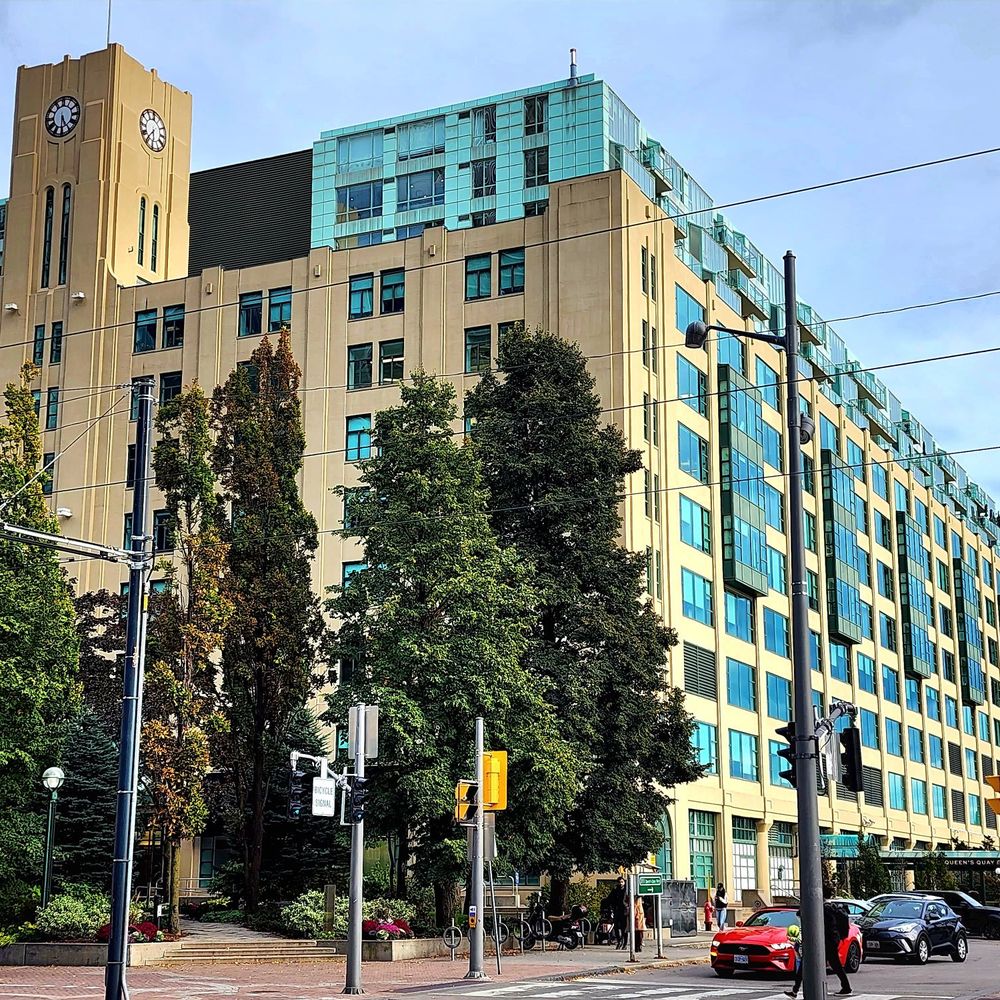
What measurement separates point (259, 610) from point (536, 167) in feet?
103

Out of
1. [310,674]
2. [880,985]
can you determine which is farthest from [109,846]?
[880,985]

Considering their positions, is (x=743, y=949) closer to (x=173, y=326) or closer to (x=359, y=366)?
(x=359, y=366)

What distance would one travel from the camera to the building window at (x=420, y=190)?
225 ft

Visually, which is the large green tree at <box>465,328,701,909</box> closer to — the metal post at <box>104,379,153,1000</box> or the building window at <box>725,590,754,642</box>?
the metal post at <box>104,379,153,1000</box>

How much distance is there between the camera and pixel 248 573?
41.8m

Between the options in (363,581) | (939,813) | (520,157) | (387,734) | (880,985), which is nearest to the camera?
(880,985)

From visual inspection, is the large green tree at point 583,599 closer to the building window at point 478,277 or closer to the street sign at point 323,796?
the street sign at point 323,796

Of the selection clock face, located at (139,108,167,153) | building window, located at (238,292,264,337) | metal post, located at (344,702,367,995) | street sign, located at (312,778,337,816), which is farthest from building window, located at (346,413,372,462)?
street sign, located at (312,778,337,816)

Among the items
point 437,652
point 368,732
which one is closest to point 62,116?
point 437,652

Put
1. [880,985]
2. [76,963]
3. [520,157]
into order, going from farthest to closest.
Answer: [520,157] → [76,963] → [880,985]

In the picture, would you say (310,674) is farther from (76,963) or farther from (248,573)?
(76,963)

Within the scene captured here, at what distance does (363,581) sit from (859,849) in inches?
1421

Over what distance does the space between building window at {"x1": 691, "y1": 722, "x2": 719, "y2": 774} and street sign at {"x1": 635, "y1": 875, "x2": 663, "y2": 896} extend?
24.2m

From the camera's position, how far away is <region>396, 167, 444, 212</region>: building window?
6856 cm
